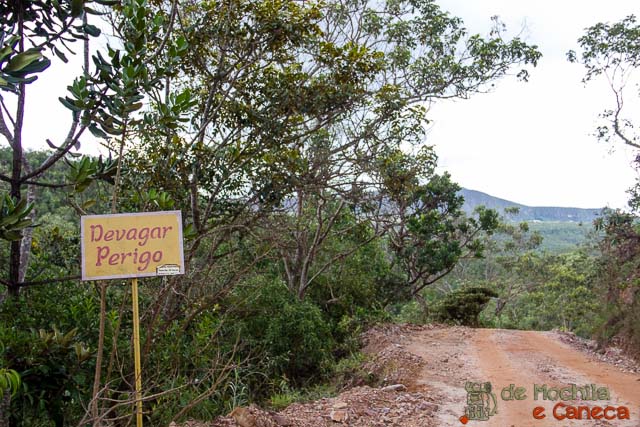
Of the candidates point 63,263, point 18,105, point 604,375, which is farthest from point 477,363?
point 18,105

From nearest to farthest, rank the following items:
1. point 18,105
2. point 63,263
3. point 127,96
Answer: point 127,96, point 18,105, point 63,263

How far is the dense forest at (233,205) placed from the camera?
356 centimetres

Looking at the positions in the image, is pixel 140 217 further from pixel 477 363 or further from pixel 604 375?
pixel 604 375

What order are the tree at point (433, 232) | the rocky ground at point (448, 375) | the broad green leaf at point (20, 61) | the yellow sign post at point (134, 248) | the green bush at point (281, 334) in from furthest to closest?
the tree at point (433, 232) → the green bush at point (281, 334) → the rocky ground at point (448, 375) → the yellow sign post at point (134, 248) → the broad green leaf at point (20, 61)

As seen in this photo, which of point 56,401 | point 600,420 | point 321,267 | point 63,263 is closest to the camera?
point 56,401

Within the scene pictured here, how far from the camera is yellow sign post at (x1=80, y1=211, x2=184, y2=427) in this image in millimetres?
3320

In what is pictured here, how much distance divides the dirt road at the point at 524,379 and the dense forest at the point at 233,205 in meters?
1.29

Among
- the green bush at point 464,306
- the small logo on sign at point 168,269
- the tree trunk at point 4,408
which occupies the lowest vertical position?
the green bush at point 464,306

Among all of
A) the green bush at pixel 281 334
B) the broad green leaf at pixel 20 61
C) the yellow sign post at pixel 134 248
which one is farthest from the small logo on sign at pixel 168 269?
the green bush at pixel 281 334

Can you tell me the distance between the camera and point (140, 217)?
3428 millimetres

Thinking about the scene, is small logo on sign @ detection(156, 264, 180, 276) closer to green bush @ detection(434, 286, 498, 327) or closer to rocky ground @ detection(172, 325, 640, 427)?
rocky ground @ detection(172, 325, 640, 427)

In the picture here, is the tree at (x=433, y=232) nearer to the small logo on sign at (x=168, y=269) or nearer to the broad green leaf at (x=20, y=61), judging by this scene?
the small logo on sign at (x=168, y=269)

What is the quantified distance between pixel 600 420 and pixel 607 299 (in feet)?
24.4

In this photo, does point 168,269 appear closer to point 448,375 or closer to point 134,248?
point 134,248
